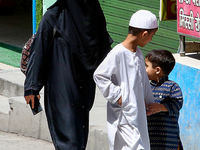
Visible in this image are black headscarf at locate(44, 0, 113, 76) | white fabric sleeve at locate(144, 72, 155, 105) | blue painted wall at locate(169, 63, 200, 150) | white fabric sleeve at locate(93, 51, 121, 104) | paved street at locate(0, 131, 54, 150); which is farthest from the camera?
paved street at locate(0, 131, 54, 150)

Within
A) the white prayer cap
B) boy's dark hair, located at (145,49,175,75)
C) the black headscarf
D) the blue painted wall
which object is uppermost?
the white prayer cap

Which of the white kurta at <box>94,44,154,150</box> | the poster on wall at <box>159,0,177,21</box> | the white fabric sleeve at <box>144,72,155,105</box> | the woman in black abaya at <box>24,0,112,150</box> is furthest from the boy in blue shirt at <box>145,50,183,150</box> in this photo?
the poster on wall at <box>159,0,177,21</box>

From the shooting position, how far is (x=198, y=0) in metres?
4.14

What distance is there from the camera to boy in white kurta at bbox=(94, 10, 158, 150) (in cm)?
295

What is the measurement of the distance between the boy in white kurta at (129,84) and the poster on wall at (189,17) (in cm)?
134

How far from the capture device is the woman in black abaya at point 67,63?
11.3 feet

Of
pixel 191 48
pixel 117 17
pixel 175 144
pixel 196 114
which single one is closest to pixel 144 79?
pixel 175 144

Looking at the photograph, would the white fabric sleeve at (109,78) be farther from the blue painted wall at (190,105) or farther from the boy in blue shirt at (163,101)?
the blue painted wall at (190,105)

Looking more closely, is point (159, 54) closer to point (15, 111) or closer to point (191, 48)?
point (191, 48)

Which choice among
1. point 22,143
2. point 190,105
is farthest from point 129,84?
point 22,143

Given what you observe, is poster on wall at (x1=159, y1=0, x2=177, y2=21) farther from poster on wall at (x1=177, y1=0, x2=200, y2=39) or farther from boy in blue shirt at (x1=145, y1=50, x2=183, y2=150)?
boy in blue shirt at (x1=145, y1=50, x2=183, y2=150)

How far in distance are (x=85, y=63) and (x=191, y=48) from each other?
174 centimetres

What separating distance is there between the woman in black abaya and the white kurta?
0.53 m

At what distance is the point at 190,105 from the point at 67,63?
138cm
